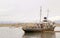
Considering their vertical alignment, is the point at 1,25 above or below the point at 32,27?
below

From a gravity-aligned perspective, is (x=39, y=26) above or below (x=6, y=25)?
above


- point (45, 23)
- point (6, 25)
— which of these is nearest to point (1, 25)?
point (6, 25)

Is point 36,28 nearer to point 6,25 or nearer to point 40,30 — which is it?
point 40,30

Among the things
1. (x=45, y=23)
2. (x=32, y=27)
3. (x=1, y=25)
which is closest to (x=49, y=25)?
(x=45, y=23)

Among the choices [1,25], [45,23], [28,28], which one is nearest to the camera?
[28,28]

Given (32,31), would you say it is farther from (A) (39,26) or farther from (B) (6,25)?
(B) (6,25)

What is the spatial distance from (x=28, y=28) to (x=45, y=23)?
10.1 ft

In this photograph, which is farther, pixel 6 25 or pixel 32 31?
pixel 6 25

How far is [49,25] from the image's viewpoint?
28.1m

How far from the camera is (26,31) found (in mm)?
27031

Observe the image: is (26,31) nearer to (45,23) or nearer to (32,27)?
(32,27)

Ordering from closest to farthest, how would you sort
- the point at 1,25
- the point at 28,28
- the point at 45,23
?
1. the point at 28,28
2. the point at 45,23
3. the point at 1,25

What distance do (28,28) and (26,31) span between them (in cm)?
59

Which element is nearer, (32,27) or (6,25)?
(32,27)
